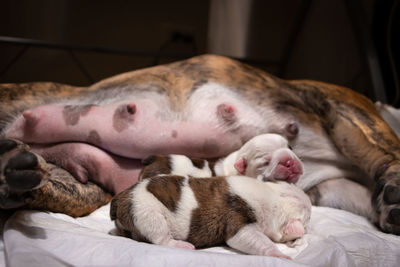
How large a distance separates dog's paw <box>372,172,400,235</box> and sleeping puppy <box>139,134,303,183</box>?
0.36m

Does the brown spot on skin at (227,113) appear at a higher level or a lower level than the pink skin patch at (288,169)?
higher

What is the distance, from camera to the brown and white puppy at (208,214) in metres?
0.99

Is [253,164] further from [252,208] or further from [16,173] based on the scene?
[16,173]

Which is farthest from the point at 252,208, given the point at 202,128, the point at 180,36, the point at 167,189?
the point at 180,36

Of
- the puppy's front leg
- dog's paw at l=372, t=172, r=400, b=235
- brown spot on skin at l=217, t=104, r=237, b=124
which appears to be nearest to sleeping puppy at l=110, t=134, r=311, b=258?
the puppy's front leg

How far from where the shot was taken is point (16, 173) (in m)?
0.97

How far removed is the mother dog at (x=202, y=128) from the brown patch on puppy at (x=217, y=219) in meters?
0.51

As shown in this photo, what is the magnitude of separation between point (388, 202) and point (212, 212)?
2.39 ft

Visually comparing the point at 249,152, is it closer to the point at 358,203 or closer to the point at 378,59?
the point at 358,203

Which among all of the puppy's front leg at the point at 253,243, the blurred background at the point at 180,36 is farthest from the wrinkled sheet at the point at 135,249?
the blurred background at the point at 180,36

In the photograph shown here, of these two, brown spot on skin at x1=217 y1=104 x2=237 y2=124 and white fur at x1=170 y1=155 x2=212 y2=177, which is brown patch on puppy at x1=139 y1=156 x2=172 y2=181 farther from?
brown spot on skin at x1=217 y1=104 x2=237 y2=124

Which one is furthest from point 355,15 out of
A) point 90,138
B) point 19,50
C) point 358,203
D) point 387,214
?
point 19,50

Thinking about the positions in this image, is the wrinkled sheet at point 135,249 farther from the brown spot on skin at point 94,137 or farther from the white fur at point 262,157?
the brown spot on skin at point 94,137

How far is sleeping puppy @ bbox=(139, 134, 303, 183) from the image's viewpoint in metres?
1.26
